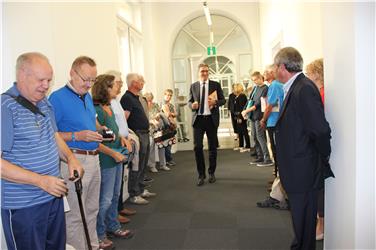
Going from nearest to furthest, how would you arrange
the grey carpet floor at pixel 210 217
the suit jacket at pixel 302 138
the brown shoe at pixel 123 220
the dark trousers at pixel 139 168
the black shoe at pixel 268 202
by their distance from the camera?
the suit jacket at pixel 302 138, the grey carpet floor at pixel 210 217, the brown shoe at pixel 123 220, the black shoe at pixel 268 202, the dark trousers at pixel 139 168

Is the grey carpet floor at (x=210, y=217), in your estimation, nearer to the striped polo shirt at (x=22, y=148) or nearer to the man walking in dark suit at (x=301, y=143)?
the man walking in dark suit at (x=301, y=143)

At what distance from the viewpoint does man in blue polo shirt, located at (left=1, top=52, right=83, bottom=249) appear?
164cm

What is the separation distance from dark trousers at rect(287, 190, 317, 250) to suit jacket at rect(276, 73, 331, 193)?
0.20 ft

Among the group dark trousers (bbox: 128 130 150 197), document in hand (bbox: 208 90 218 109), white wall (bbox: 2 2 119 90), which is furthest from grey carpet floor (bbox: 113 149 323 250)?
white wall (bbox: 2 2 119 90)

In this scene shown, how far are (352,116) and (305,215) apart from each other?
0.81 m

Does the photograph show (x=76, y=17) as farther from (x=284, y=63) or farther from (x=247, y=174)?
(x=247, y=174)

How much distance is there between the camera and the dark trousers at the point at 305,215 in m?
2.35

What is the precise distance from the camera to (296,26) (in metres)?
4.68

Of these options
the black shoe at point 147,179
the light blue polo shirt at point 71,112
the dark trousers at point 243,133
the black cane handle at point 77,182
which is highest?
the light blue polo shirt at point 71,112

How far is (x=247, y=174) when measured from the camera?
18.0ft

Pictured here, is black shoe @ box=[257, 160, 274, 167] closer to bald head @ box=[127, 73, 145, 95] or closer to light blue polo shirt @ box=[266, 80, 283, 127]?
light blue polo shirt @ box=[266, 80, 283, 127]

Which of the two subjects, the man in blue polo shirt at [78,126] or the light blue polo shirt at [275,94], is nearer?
the man in blue polo shirt at [78,126]

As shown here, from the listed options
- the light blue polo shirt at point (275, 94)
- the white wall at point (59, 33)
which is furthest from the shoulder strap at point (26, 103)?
the light blue polo shirt at point (275, 94)

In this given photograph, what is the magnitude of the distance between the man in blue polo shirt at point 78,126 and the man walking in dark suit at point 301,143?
1.27 meters
